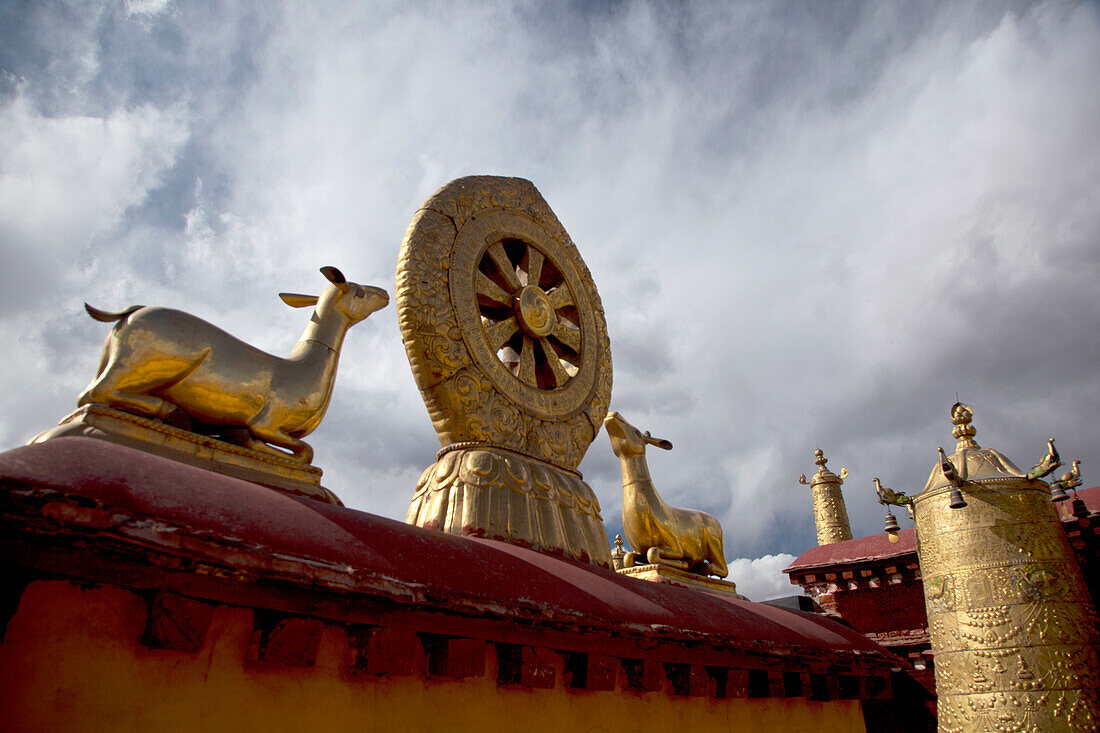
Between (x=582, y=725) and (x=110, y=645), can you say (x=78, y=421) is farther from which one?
(x=582, y=725)

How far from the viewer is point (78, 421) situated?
2822 mm

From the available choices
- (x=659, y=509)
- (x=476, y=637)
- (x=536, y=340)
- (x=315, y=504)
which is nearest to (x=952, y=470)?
(x=659, y=509)

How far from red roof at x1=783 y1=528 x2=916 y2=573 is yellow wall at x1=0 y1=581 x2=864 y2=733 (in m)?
10.9

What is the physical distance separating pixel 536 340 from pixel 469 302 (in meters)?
0.93

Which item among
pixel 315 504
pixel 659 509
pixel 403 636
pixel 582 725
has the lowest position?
pixel 582 725

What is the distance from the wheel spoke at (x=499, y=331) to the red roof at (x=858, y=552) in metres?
9.77

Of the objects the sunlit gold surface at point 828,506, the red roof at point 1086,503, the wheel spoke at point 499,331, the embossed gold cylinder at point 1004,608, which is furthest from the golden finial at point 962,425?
the sunlit gold surface at point 828,506

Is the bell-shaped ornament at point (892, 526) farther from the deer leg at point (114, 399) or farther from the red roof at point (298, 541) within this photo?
the deer leg at point (114, 399)

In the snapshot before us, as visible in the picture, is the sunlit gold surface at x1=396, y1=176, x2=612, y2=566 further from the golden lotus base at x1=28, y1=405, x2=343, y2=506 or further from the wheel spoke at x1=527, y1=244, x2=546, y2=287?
the golden lotus base at x1=28, y1=405, x2=343, y2=506

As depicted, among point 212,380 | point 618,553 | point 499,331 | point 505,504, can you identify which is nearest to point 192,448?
point 212,380

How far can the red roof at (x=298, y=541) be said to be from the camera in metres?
1.94

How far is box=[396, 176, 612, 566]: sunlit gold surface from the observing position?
4.63 m

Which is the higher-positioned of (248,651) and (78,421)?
(78,421)

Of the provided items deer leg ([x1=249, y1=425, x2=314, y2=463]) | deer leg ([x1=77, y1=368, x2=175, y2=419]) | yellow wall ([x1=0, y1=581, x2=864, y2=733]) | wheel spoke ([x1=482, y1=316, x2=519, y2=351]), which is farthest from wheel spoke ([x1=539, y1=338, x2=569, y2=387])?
deer leg ([x1=77, y1=368, x2=175, y2=419])
